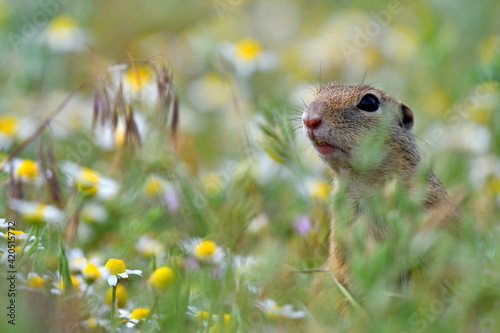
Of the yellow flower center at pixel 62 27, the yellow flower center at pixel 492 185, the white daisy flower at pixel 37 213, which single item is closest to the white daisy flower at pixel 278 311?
the white daisy flower at pixel 37 213

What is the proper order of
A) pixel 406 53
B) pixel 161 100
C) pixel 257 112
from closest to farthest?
pixel 161 100, pixel 257 112, pixel 406 53

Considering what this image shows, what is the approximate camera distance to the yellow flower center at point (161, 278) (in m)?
2.41

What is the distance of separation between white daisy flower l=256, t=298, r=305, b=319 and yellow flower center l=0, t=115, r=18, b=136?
2.01 metres

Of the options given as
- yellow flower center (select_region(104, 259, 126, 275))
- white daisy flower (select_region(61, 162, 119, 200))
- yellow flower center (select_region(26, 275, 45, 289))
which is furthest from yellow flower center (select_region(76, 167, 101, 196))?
yellow flower center (select_region(104, 259, 126, 275))

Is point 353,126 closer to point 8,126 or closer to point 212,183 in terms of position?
point 212,183

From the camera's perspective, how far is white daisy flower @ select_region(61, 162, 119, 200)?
303 centimetres

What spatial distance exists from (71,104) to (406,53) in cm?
241

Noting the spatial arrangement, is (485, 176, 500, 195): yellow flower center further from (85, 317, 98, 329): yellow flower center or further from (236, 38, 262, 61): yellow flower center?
(85, 317, 98, 329): yellow flower center

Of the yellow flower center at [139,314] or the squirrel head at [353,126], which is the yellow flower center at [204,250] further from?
the squirrel head at [353,126]

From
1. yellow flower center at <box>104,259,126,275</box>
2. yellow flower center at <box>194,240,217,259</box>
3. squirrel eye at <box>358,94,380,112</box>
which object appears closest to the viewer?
yellow flower center at <box>104,259,126,275</box>

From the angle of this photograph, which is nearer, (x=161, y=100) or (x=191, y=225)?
(x=161, y=100)

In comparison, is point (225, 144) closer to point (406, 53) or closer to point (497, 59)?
point (406, 53)

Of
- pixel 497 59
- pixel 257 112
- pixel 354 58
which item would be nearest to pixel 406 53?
pixel 354 58

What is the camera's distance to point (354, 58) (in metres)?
5.90
